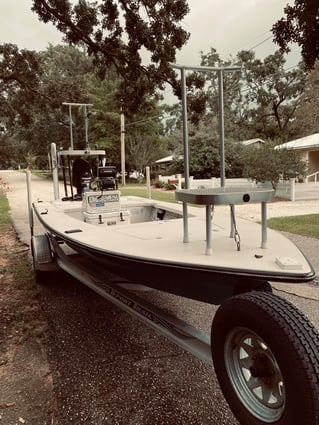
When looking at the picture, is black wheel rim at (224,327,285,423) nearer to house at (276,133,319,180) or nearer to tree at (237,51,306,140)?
house at (276,133,319,180)

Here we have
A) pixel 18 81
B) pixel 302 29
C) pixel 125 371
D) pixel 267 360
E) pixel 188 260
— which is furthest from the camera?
pixel 18 81

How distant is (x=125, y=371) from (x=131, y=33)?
6721 mm

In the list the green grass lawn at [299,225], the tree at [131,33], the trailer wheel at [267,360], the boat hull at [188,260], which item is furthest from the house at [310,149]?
the trailer wheel at [267,360]

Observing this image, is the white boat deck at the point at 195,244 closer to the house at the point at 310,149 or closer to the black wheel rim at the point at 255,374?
the black wheel rim at the point at 255,374

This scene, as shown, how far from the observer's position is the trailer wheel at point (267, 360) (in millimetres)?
1563

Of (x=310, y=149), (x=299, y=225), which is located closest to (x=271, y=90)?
(x=310, y=149)

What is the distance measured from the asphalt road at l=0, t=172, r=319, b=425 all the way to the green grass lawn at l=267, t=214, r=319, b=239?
3922mm

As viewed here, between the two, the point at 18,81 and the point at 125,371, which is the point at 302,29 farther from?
the point at 18,81

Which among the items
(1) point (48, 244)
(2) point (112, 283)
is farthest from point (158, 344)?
(1) point (48, 244)

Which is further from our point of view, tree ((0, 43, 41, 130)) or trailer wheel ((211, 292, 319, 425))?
tree ((0, 43, 41, 130))

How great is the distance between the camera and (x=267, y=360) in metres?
1.81

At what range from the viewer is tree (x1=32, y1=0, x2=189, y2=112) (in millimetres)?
7152

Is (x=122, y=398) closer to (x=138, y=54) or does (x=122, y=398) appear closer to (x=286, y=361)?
(x=286, y=361)

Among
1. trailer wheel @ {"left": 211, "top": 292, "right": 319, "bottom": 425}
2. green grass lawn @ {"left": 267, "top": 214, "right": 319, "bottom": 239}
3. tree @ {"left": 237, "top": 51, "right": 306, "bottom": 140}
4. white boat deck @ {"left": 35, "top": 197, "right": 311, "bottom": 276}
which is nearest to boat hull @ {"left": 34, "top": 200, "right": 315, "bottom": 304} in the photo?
white boat deck @ {"left": 35, "top": 197, "right": 311, "bottom": 276}
